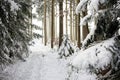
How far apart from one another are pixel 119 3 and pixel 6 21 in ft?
15.9

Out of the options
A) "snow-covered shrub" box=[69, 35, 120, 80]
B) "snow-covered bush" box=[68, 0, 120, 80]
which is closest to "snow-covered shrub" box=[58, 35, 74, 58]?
"snow-covered bush" box=[68, 0, 120, 80]

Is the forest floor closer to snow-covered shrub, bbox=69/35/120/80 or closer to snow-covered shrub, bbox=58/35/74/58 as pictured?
snow-covered shrub, bbox=58/35/74/58

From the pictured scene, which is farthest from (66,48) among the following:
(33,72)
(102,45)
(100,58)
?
(100,58)

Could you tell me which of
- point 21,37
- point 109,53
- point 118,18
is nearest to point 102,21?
point 118,18

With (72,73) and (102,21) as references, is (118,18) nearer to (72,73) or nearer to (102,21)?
(102,21)

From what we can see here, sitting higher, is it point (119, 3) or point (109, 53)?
point (119, 3)

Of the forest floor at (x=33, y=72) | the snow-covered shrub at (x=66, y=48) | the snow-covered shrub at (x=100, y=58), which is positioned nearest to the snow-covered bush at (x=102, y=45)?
the snow-covered shrub at (x=100, y=58)

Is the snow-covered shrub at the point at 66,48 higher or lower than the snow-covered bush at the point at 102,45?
lower

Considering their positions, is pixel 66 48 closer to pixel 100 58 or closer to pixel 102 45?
pixel 102 45

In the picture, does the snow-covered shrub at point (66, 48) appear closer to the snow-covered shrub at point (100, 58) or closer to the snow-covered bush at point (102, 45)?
the snow-covered bush at point (102, 45)

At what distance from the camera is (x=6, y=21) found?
8.74 metres

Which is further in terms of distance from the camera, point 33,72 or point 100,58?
point 33,72

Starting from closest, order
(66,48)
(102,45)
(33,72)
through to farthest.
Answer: (102,45), (33,72), (66,48)

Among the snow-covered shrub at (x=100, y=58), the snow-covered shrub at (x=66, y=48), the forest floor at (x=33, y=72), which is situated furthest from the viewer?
the snow-covered shrub at (x=66, y=48)
